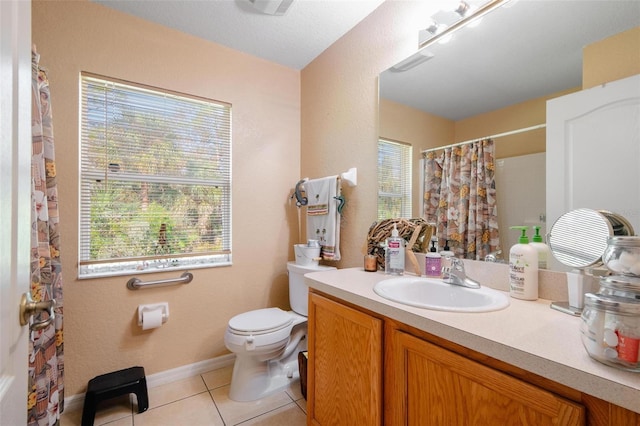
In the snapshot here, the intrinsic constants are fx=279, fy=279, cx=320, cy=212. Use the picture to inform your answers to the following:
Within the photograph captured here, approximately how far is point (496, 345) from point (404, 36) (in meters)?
1.63

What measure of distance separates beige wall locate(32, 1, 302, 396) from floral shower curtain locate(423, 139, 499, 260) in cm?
129

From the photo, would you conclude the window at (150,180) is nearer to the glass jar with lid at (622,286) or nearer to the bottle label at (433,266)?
the bottle label at (433,266)

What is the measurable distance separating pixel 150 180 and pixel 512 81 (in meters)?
2.10

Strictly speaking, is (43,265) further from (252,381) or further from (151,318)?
(252,381)

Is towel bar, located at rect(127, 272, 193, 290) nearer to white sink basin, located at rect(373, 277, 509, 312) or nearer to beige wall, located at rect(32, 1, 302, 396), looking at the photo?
beige wall, located at rect(32, 1, 302, 396)

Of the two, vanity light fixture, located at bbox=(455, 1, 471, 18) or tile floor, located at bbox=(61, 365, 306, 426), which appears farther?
tile floor, located at bbox=(61, 365, 306, 426)

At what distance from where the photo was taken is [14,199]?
0.60m

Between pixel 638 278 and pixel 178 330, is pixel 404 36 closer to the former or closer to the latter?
pixel 638 278

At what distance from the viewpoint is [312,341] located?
4.38 feet

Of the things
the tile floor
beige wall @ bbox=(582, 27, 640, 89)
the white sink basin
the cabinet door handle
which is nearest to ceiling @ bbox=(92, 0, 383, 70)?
beige wall @ bbox=(582, 27, 640, 89)

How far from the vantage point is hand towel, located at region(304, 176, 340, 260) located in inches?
77.2

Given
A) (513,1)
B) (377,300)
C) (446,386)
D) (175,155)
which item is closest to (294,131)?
(175,155)

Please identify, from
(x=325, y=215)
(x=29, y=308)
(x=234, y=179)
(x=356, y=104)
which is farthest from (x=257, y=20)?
(x=29, y=308)

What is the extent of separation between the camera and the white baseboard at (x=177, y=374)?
163 centimetres
